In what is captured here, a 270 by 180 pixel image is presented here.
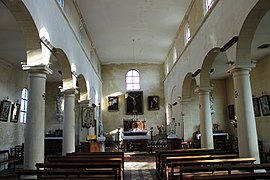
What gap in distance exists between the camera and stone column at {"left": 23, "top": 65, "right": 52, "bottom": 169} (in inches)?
298

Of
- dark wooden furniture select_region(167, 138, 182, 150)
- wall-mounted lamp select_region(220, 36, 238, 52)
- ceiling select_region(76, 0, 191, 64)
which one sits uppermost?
ceiling select_region(76, 0, 191, 64)

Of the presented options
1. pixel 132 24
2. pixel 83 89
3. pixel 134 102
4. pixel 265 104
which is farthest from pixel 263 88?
pixel 134 102

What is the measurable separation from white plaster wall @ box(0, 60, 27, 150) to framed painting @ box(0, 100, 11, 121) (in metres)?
0.22

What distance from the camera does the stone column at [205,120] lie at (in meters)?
11.7

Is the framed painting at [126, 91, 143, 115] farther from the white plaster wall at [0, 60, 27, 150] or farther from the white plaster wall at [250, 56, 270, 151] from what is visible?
the white plaster wall at [250, 56, 270, 151]

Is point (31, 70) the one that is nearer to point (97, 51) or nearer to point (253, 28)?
point (253, 28)

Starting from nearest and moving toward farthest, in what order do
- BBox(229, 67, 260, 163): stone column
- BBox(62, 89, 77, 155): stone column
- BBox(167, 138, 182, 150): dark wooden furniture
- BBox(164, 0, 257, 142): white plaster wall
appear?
BBox(229, 67, 260, 163): stone column → BBox(164, 0, 257, 142): white plaster wall → BBox(62, 89, 77, 155): stone column → BBox(167, 138, 182, 150): dark wooden furniture

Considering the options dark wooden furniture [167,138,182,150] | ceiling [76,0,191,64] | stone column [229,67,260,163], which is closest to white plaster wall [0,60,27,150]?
ceiling [76,0,191,64]

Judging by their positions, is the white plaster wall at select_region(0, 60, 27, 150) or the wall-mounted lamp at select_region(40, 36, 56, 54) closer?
the wall-mounted lamp at select_region(40, 36, 56, 54)

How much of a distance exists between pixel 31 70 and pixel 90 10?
7.08 m

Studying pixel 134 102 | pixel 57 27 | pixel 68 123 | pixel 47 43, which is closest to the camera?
pixel 47 43

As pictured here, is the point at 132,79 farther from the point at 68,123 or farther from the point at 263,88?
the point at 68,123

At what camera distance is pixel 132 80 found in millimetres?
25266

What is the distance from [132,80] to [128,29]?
892 cm
